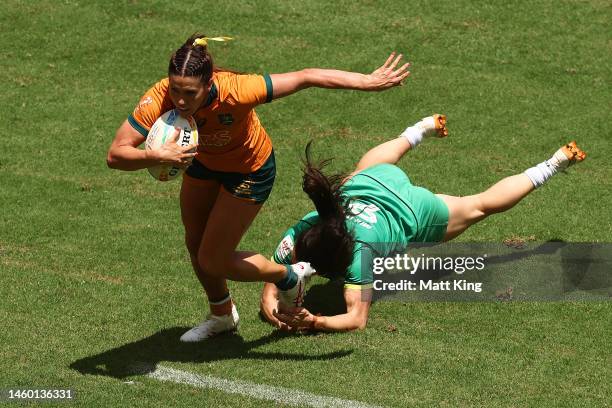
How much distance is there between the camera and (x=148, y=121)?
7.63m

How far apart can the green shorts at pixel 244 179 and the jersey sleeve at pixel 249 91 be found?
0.64m

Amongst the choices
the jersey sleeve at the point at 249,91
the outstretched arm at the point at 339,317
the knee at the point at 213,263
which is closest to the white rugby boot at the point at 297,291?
the outstretched arm at the point at 339,317

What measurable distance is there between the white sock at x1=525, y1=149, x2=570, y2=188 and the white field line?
3.70 meters

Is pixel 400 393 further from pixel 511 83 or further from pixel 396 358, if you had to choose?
pixel 511 83

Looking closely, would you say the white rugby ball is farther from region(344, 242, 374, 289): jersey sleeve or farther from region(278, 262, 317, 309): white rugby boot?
region(344, 242, 374, 289): jersey sleeve

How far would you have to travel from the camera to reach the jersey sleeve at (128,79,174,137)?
7.63 meters

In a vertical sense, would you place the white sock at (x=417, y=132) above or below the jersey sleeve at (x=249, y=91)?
below

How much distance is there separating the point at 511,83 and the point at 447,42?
1.28m

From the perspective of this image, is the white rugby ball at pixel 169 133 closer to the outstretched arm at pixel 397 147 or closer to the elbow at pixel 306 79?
the elbow at pixel 306 79

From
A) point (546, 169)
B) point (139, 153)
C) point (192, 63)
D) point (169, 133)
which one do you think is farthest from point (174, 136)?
point (546, 169)

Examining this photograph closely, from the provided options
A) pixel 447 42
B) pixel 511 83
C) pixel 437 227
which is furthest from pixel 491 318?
pixel 447 42

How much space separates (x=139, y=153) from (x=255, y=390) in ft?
6.13

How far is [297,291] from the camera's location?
8.77 metres

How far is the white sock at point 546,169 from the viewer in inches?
402
